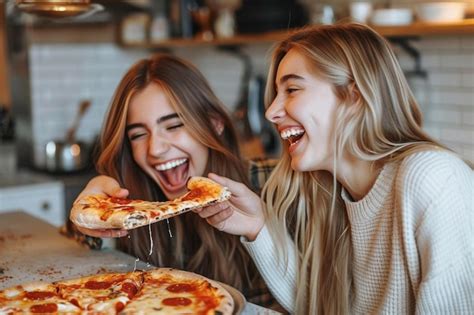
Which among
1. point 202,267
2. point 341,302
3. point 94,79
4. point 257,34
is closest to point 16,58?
point 94,79

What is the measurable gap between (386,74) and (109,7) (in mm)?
2660

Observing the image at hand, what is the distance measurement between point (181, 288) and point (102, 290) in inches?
7.4

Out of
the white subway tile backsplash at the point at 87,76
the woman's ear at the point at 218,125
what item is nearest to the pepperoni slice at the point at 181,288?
the woman's ear at the point at 218,125

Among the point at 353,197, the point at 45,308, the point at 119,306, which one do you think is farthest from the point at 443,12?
the point at 45,308

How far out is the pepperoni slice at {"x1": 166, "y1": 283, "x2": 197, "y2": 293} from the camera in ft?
5.50

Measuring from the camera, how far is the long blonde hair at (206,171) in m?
2.27

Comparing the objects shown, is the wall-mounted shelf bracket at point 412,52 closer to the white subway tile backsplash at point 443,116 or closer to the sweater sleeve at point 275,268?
the white subway tile backsplash at point 443,116

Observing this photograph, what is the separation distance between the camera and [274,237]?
2109mm

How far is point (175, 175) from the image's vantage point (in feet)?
7.48

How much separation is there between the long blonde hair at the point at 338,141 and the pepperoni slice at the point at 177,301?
531mm

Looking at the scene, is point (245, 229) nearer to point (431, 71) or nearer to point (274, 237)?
point (274, 237)

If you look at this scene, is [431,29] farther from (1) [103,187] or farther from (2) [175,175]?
(1) [103,187]

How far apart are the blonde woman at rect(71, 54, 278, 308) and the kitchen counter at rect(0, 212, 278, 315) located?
17cm

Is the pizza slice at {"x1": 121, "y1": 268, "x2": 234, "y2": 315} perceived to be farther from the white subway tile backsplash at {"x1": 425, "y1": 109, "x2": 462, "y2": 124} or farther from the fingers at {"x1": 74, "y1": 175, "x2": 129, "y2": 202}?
the white subway tile backsplash at {"x1": 425, "y1": 109, "x2": 462, "y2": 124}
